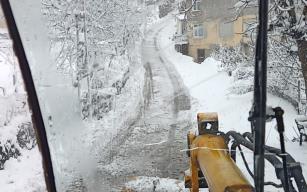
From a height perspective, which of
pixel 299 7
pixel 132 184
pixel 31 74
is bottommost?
pixel 132 184

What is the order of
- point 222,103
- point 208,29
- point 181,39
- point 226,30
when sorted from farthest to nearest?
point 181,39
point 208,29
point 226,30
point 222,103

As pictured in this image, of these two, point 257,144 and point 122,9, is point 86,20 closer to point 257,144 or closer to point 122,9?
point 122,9

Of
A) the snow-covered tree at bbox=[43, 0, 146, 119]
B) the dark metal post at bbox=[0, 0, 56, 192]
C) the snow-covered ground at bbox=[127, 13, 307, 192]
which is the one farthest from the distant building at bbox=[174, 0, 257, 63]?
the dark metal post at bbox=[0, 0, 56, 192]

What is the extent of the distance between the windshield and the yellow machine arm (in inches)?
0.4

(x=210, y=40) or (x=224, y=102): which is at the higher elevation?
(x=210, y=40)

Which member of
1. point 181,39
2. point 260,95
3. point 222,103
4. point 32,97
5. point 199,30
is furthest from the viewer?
point 181,39

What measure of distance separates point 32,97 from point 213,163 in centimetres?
137

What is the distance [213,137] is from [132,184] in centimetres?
692

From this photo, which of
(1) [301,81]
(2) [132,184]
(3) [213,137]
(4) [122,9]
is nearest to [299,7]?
(2) [132,184]

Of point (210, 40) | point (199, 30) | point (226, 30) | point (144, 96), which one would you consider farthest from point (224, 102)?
point (199, 30)

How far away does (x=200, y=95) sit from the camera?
21359 millimetres

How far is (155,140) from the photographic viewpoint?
46.7 ft

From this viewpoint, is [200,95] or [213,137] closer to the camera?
[213,137]

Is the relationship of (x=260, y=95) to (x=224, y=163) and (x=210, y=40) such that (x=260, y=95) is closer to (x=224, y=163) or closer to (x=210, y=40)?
(x=224, y=163)
